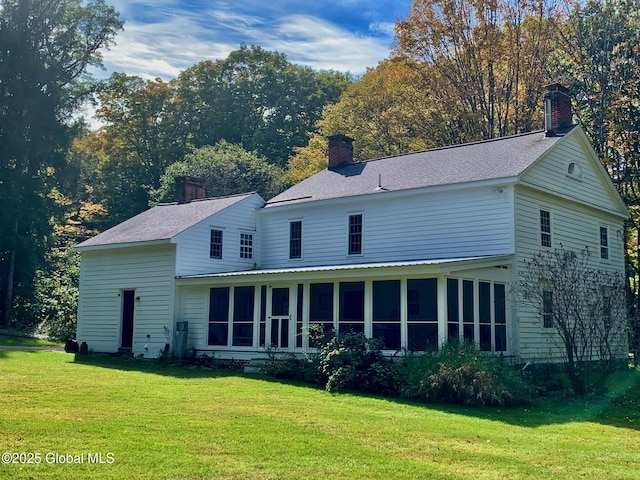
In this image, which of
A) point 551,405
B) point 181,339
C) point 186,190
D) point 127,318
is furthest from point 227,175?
point 551,405

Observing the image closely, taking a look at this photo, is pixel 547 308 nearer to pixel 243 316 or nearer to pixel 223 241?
pixel 243 316

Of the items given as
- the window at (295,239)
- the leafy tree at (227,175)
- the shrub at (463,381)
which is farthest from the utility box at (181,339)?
the leafy tree at (227,175)

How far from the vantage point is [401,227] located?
2116 cm

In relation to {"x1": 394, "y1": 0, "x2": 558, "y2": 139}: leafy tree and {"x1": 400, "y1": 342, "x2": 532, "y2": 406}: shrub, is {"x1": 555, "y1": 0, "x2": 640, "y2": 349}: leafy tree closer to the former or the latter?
{"x1": 394, "y1": 0, "x2": 558, "y2": 139}: leafy tree

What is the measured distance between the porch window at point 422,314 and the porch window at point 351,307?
147 cm

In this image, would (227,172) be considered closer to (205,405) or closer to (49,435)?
(205,405)

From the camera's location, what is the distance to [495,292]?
18.5 m

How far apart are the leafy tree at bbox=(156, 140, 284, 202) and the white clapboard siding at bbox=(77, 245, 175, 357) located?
16.9 m

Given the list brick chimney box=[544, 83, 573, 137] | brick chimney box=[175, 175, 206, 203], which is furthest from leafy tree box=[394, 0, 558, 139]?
brick chimney box=[175, 175, 206, 203]

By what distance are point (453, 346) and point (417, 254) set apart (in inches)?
215

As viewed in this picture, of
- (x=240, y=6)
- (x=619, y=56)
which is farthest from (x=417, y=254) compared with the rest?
(x=619, y=56)

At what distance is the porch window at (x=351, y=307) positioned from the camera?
18.0 metres

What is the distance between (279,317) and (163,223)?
23.0 feet

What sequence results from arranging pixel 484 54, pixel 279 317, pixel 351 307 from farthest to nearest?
pixel 484 54 < pixel 279 317 < pixel 351 307
